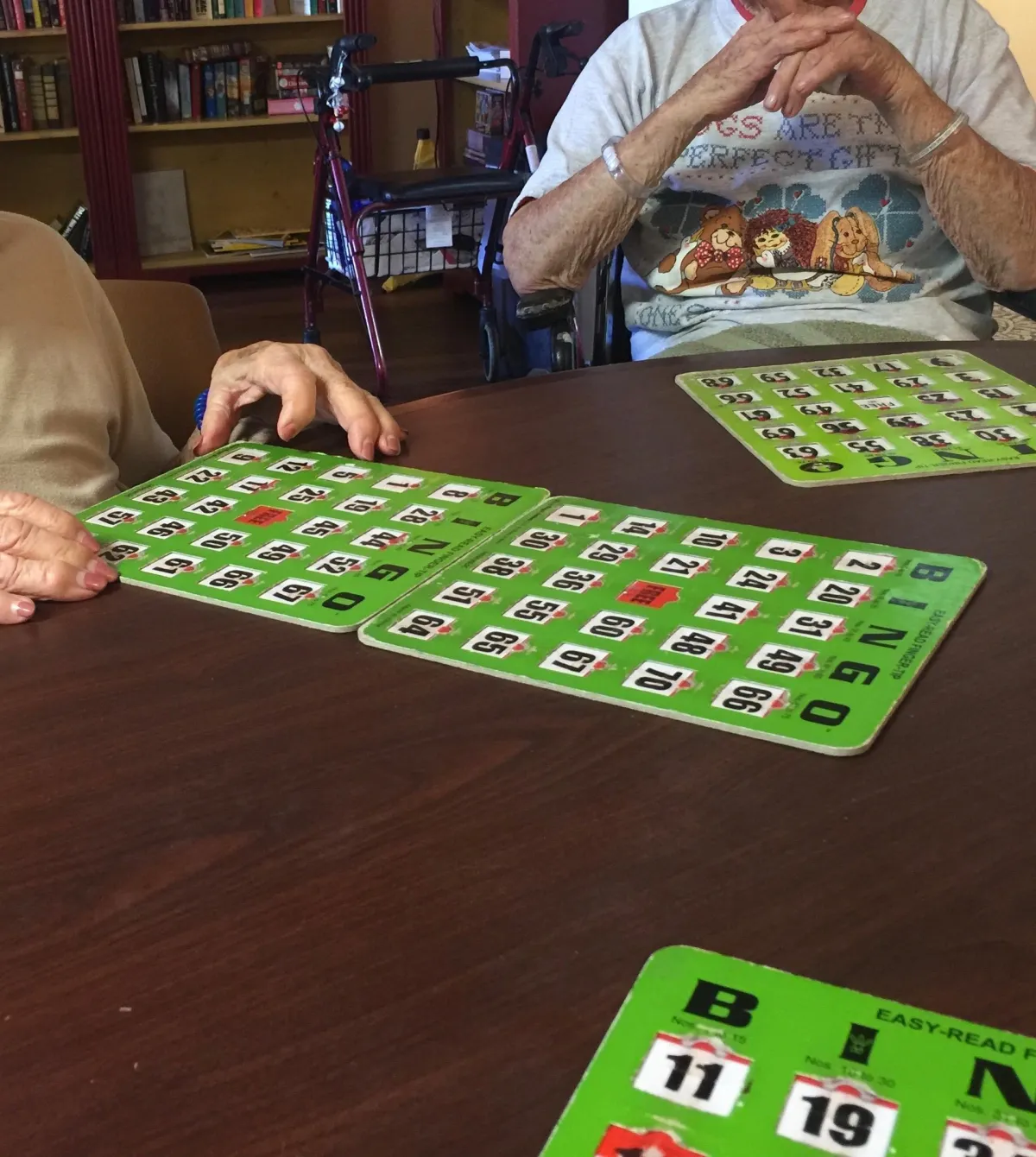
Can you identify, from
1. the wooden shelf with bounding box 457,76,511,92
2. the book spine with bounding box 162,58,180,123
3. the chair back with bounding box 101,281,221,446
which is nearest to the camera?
the chair back with bounding box 101,281,221,446

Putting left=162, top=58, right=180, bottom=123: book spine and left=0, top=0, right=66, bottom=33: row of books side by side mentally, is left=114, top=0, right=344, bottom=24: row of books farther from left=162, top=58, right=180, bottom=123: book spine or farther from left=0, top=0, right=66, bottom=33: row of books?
left=162, top=58, right=180, bottom=123: book spine

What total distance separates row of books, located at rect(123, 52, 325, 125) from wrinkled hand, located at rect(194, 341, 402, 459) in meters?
3.93

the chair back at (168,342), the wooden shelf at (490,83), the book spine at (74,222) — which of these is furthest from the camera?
the book spine at (74,222)

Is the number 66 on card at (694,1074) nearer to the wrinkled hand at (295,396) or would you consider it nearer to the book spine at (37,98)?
the wrinkled hand at (295,396)

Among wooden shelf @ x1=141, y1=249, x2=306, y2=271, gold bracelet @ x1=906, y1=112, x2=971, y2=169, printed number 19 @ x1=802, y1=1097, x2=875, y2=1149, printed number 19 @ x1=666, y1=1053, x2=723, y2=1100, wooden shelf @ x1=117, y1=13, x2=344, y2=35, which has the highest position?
gold bracelet @ x1=906, y1=112, x2=971, y2=169

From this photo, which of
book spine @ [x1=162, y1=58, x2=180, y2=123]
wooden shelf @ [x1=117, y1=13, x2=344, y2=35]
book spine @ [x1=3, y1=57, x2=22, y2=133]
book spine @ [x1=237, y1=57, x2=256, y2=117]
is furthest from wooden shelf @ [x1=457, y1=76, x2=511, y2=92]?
book spine @ [x1=3, y1=57, x2=22, y2=133]

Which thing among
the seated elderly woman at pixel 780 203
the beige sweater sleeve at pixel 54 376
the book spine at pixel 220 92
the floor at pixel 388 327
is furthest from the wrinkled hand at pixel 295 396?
the book spine at pixel 220 92

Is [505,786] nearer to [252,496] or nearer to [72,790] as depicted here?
[72,790]

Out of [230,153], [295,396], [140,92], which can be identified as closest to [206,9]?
[140,92]

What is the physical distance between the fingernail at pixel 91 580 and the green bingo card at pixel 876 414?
0.50 meters

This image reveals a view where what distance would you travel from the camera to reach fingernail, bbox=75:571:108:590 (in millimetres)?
790

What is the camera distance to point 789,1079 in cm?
42

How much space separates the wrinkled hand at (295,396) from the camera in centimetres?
103

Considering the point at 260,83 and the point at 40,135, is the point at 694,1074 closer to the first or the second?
the point at 40,135
